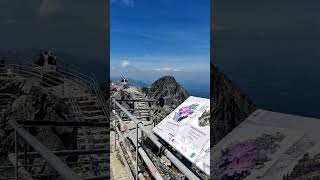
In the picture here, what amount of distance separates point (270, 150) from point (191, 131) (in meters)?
1.37

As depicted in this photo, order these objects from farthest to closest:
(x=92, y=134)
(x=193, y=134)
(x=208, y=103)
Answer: (x=92, y=134)
(x=208, y=103)
(x=193, y=134)

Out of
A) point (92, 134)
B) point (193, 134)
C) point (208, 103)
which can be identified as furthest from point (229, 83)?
point (193, 134)

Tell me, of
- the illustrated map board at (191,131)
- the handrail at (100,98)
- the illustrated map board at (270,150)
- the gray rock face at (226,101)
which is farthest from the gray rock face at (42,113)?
the illustrated map board at (270,150)

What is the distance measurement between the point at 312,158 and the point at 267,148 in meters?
0.40

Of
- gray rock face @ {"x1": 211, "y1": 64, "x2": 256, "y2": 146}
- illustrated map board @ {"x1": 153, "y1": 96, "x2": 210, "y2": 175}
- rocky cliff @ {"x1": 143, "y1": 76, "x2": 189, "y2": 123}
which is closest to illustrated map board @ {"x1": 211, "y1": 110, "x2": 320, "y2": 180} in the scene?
illustrated map board @ {"x1": 153, "y1": 96, "x2": 210, "y2": 175}

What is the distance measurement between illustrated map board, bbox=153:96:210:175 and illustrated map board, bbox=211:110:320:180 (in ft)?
0.39

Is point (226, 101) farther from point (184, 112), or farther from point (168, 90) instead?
point (168, 90)

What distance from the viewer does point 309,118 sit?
118 inches

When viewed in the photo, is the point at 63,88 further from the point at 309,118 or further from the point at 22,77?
the point at 309,118

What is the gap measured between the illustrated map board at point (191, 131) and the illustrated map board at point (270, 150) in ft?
0.39

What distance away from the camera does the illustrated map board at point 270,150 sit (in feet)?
8.62

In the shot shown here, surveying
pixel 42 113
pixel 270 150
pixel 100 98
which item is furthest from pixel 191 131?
pixel 42 113

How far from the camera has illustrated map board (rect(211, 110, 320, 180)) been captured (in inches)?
103

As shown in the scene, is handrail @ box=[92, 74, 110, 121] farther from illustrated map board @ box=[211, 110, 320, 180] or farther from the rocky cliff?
the rocky cliff
